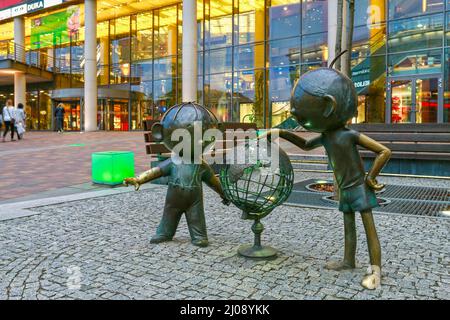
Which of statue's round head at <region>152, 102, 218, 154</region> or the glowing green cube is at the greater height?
statue's round head at <region>152, 102, 218, 154</region>

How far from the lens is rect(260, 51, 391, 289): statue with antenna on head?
9.74 feet

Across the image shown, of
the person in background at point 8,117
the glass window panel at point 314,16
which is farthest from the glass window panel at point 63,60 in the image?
the glass window panel at point 314,16

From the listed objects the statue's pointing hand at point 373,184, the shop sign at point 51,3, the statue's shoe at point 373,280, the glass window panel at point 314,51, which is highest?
the shop sign at point 51,3

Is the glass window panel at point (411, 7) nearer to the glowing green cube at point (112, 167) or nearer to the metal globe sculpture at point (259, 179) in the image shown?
the glowing green cube at point (112, 167)

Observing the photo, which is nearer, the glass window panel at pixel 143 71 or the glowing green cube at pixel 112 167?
the glowing green cube at pixel 112 167

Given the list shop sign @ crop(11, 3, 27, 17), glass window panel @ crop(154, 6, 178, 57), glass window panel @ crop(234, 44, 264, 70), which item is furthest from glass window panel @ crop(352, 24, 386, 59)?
shop sign @ crop(11, 3, 27, 17)

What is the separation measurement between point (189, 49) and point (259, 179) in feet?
69.7

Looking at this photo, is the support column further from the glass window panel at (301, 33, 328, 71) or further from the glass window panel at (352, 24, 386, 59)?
the glass window panel at (352, 24, 386, 59)

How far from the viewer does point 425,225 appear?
16.1 feet

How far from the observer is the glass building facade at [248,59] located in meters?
18.2

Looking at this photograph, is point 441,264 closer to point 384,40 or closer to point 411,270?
point 411,270

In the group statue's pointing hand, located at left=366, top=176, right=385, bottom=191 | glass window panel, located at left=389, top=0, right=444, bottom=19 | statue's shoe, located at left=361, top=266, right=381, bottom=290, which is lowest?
statue's shoe, located at left=361, top=266, right=381, bottom=290

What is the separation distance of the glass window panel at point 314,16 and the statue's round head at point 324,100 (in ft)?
65.7
